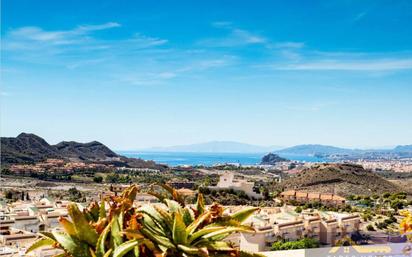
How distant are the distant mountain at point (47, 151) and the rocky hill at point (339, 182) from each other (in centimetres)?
4121

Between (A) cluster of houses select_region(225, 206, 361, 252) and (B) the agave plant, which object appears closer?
(B) the agave plant

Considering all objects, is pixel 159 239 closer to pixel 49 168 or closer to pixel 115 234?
pixel 115 234

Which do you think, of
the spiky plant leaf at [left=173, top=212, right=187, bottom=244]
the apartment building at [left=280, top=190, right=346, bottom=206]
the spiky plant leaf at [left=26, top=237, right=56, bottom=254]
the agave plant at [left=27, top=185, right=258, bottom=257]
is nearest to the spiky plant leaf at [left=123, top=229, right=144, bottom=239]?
the agave plant at [left=27, top=185, right=258, bottom=257]

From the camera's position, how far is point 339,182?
53188mm

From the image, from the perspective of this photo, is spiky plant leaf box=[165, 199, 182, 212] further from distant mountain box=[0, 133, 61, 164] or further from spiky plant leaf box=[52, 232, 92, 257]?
distant mountain box=[0, 133, 61, 164]

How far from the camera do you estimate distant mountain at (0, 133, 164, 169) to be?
77625mm

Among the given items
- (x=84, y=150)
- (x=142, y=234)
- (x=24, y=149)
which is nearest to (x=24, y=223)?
(x=142, y=234)

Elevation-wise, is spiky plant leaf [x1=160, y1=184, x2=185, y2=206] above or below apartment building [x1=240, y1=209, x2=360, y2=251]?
above

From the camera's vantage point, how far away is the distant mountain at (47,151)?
7762cm

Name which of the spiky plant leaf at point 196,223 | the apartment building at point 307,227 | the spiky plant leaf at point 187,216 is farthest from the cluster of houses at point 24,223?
the spiky plant leaf at point 196,223

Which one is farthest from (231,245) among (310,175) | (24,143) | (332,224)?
(24,143)

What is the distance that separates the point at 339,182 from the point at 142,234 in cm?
5367

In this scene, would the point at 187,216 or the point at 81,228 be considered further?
the point at 187,216

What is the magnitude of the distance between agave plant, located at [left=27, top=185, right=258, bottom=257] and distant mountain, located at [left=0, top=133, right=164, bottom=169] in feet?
243
